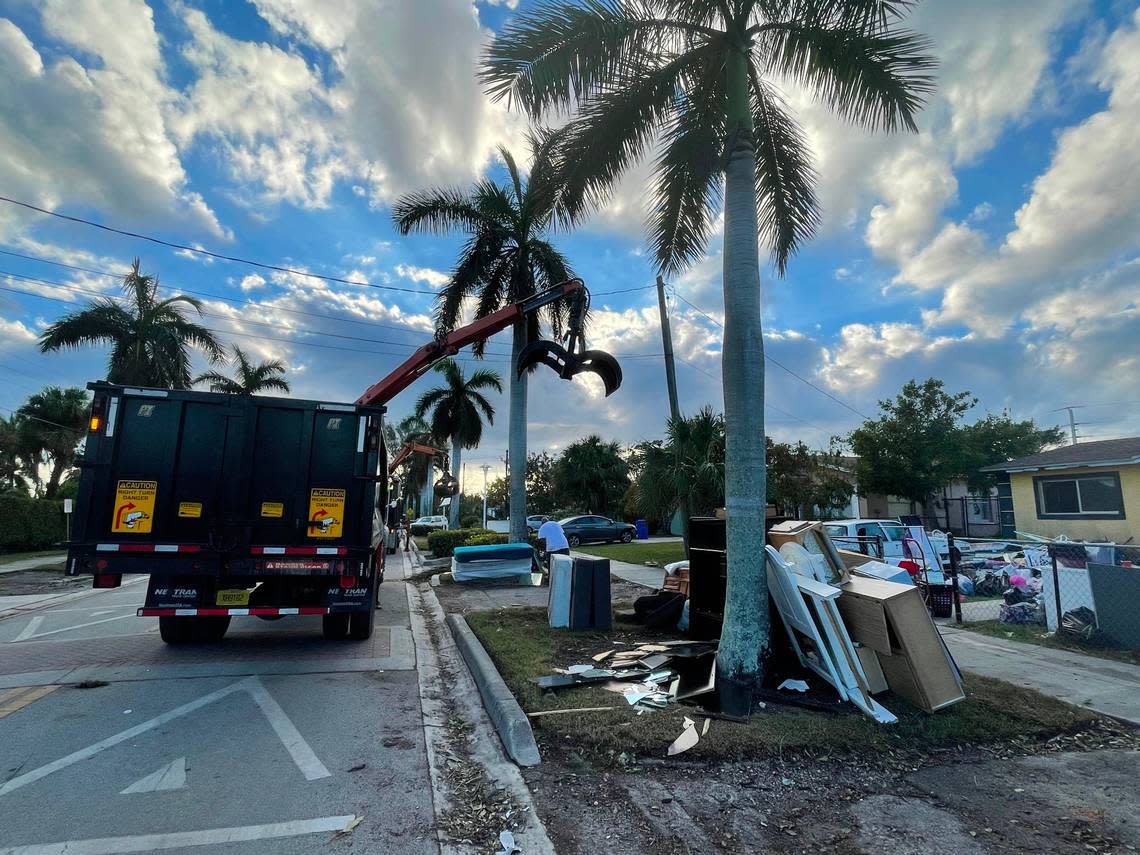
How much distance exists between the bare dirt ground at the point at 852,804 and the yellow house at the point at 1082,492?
18.4 metres

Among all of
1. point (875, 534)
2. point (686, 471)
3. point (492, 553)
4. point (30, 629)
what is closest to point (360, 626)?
point (30, 629)

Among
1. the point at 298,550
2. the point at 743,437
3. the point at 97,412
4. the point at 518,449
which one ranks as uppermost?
the point at 518,449

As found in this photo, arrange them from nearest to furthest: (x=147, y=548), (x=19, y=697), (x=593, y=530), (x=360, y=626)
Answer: (x=19, y=697) < (x=147, y=548) < (x=360, y=626) < (x=593, y=530)

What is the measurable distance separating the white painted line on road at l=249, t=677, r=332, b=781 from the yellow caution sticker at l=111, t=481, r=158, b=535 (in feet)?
7.17

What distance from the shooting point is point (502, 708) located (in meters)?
5.05

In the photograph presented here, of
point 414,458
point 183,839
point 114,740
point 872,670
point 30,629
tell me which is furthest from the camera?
point 414,458

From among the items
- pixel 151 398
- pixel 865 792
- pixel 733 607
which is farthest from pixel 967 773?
pixel 151 398

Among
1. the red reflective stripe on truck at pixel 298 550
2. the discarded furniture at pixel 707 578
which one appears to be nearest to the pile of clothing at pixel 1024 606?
the discarded furniture at pixel 707 578

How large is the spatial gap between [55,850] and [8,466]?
1738 inches

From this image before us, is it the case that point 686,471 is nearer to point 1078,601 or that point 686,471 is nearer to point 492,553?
point 492,553

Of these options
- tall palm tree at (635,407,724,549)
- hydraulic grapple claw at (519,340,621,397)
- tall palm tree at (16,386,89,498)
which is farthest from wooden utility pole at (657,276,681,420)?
tall palm tree at (16,386,89,498)

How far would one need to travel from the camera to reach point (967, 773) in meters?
4.19

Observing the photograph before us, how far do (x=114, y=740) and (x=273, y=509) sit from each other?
116 inches

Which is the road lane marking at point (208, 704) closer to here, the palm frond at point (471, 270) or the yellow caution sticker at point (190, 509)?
the yellow caution sticker at point (190, 509)
